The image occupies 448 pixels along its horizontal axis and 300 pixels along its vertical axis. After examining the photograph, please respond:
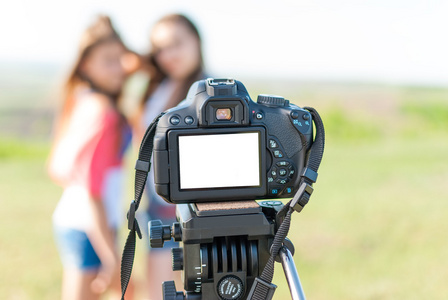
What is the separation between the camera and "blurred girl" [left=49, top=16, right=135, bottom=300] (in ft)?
6.91

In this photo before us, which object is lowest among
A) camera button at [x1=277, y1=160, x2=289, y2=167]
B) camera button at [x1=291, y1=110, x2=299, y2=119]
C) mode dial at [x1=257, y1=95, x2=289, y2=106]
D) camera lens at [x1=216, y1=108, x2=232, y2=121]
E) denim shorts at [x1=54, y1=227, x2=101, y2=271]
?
denim shorts at [x1=54, y1=227, x2=101, y2=271]

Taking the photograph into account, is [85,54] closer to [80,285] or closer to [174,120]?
[80,285]

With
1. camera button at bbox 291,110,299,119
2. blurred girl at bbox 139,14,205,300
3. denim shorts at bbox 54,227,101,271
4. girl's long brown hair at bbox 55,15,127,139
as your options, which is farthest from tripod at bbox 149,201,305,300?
girl's long brown hair at bbox 55,15,127,139

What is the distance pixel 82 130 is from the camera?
2152mm

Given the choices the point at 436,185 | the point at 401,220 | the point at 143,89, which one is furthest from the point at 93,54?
the point at 436,185

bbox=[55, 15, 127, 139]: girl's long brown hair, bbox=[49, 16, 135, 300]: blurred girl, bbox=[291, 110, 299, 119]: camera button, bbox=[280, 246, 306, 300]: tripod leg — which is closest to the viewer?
bbox=[280, 246, 306, 300]: tripod leg

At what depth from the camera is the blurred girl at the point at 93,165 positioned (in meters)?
2.11

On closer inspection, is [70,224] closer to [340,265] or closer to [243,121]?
Result: [243,121]

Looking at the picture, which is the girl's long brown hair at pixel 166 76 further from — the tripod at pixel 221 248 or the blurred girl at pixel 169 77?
the tripod at pixel 221 248

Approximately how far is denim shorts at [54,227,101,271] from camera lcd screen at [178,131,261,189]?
48.7 inches

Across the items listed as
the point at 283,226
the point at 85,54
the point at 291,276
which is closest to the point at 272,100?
the point at 283,226

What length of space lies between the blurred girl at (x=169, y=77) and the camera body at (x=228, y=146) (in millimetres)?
1063

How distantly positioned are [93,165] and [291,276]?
1.28 m

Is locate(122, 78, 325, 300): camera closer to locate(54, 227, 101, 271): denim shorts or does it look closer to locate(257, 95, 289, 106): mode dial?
locate(257, 95, 289, 106): mode dial
